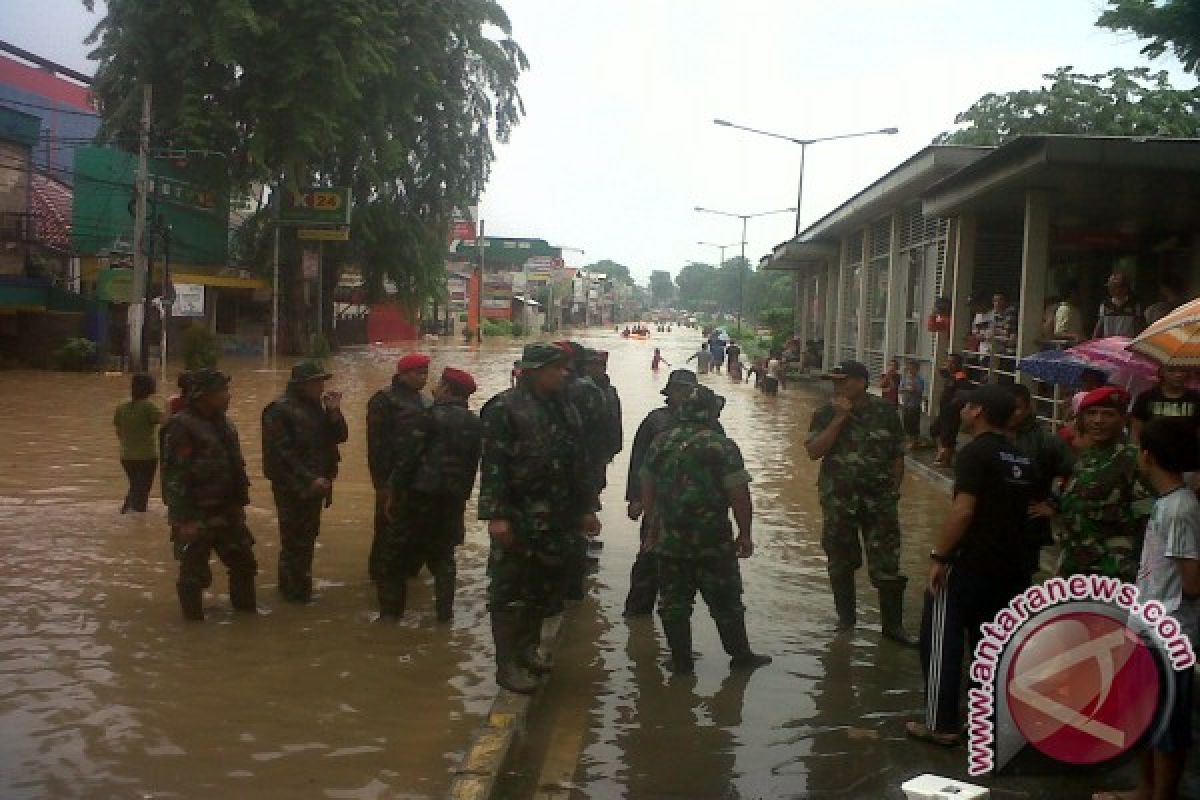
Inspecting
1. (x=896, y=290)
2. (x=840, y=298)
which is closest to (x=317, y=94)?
(x=840, y=298)

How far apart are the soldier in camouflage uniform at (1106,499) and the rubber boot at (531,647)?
2.60 m

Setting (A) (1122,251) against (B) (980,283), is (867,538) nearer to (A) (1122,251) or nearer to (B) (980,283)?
(A) (1122,251)

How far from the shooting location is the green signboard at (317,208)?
36.5 m

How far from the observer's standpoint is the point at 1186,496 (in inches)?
166

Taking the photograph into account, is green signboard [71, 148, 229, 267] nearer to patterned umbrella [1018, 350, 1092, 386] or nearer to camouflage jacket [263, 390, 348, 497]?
patterned umbrella [1018, 350, 1092, 386]

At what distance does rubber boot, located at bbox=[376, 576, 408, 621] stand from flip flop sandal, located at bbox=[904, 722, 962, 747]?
3278 mm

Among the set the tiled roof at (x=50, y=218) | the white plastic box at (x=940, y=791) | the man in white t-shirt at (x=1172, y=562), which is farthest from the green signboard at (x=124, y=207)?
the white plastic box at (x=940, y=791)

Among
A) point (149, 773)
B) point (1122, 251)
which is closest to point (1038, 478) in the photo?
point (149, 773)

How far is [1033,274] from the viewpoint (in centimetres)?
1546

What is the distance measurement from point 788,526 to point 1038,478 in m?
6.54

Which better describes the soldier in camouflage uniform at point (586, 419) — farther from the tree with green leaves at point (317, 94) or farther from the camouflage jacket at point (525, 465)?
the tree with green leaves at point (317, 94)

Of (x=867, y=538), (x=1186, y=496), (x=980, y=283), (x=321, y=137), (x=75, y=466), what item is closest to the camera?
(x=1186, y=496)

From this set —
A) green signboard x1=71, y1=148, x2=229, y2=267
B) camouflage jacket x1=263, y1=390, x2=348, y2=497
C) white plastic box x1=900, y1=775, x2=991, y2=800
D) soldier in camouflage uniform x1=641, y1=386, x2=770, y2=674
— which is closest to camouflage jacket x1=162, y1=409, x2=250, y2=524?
camouflage jacket x1=263, y1=390, x2=348, y2=497

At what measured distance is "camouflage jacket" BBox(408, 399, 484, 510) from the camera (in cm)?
722
